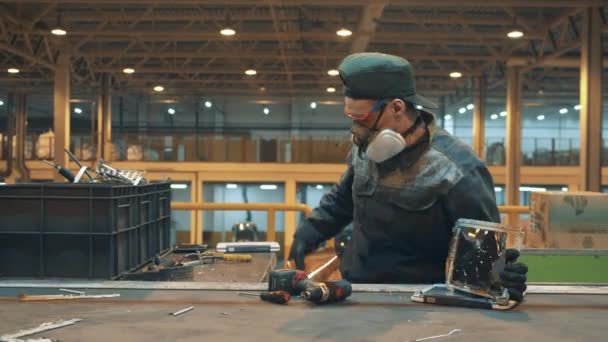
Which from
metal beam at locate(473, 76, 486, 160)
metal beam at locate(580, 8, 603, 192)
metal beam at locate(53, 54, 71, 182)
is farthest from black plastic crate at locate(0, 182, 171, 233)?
metal beam at locate(473, 76, 486, 160)

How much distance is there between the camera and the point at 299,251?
2.84 m

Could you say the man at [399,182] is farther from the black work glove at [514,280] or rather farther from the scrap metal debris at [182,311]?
the scrap metal debris at [182,311]

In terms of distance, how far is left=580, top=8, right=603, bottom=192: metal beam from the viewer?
1131 centimetres

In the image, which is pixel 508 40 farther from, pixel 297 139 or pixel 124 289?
pixel 124 289

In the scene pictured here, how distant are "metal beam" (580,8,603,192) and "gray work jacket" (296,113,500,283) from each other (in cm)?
961

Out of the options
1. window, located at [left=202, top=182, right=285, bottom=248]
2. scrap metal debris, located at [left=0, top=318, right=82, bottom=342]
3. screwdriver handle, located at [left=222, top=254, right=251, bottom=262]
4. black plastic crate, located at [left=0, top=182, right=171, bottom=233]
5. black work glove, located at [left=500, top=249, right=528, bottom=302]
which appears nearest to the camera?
scrap metal debris, located at [left=0, top=318, right=82, bottom=342]

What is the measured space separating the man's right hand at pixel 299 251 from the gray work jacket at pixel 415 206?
34mm

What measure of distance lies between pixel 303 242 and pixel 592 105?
1001cm

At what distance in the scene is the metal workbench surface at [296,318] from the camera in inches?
69.6

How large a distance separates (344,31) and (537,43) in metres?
7.96

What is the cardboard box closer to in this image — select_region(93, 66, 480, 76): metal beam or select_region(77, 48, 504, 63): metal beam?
select_region(77, 48, 504, 63): metal beam

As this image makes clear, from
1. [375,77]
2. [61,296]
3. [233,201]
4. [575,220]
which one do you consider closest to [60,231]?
[61,296]

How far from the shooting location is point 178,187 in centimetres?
2277

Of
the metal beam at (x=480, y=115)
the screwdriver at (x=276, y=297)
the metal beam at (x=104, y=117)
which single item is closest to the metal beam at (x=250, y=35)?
the metal beam at (x=480, y=115)
